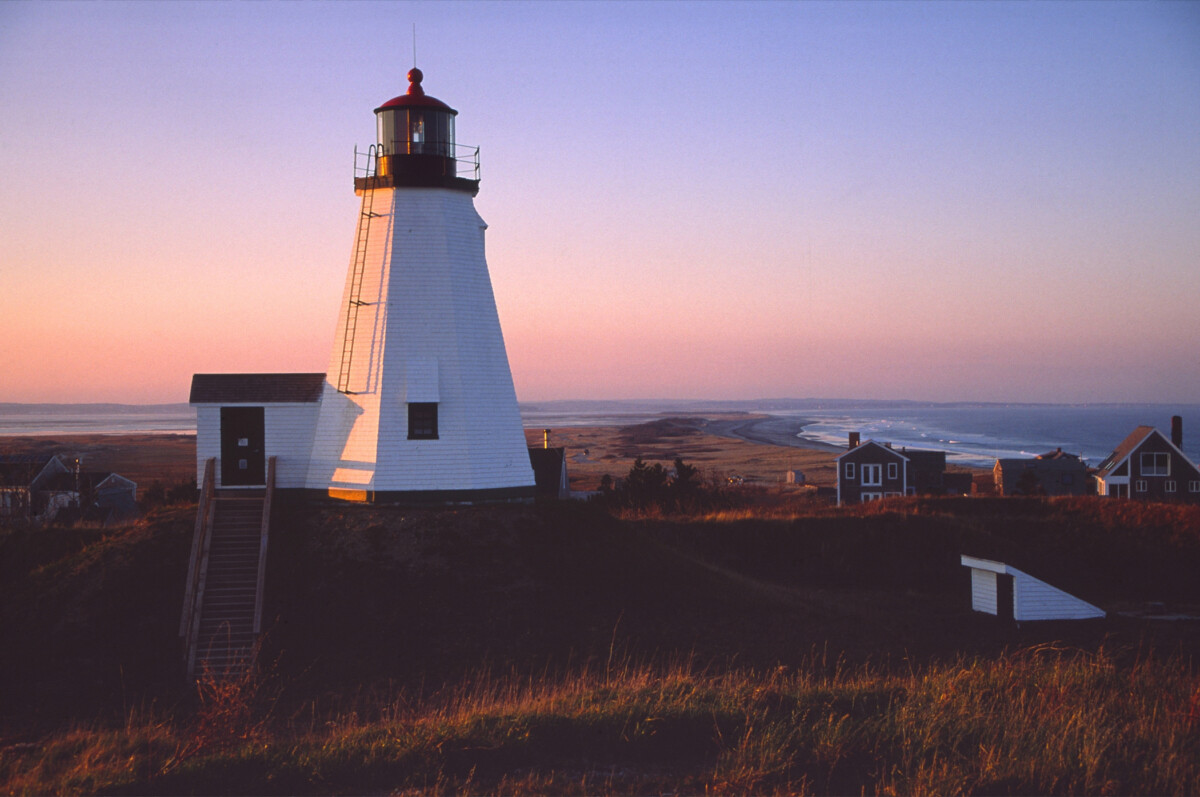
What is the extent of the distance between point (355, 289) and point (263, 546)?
6778 millimetres

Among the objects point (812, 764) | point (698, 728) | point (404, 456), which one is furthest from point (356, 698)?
point (812, 764)

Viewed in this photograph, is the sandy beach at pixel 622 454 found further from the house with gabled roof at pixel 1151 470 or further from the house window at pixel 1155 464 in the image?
the house window at pixel 1155 464

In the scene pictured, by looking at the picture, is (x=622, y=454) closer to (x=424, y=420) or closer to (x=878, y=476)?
(x=878, y=476)

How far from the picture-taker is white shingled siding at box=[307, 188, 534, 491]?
20.9 metres

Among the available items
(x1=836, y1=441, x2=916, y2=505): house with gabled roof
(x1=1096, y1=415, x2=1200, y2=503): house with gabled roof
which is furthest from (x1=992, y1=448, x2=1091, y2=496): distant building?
(x1=836, y1=441, x2=916, y2=505): house with gabled roof

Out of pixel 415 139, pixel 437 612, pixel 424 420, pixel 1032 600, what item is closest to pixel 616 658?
pixel 437 612

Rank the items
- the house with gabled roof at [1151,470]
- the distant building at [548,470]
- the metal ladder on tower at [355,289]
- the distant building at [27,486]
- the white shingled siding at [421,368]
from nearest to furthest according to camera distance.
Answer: the white shingled siding at [421,368] → the metal ladder on tower at [355,289] → the distant building at [27,486] → the distant building at [548,470] → the house with gabled roof at [1151,470]

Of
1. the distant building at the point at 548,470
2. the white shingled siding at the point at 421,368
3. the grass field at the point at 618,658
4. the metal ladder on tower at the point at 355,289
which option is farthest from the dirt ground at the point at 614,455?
the metal ladder on tower at the point at 355,289

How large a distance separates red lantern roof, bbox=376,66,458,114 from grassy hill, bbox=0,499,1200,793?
9983 millimetres

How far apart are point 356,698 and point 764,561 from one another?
15488mm

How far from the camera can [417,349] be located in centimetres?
2119

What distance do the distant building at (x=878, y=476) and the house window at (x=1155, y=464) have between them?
33.3ft

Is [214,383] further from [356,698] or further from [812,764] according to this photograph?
[812,764]

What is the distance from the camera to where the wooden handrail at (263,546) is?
664 inches
